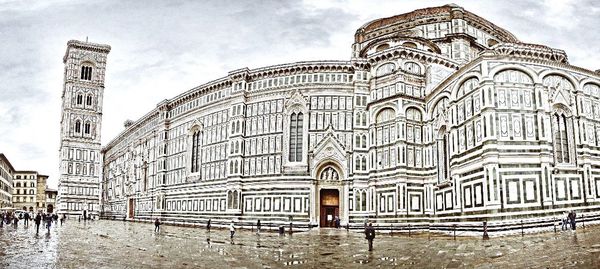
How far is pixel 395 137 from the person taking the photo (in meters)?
37.4

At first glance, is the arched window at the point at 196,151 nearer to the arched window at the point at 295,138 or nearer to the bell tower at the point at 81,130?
the arched window at the point at 295,138

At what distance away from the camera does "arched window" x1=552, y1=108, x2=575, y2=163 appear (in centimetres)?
2864

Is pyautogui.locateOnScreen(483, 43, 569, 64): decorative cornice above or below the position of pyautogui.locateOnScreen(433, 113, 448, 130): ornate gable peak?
above

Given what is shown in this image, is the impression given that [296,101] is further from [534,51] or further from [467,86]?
[534,51]

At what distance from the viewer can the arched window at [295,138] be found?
42.3m

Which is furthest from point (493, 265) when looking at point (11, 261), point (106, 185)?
point (106, 185)

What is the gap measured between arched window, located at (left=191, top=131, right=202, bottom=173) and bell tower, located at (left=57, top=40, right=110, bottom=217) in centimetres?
4124

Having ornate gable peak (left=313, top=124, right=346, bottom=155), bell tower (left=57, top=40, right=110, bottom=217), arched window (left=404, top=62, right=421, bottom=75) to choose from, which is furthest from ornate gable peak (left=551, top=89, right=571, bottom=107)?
bell tower (left=57, top=40, right=110, bottom=217)

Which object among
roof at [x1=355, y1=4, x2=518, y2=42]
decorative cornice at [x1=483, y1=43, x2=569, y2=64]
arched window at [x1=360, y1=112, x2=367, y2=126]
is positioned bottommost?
arched window at [x1=360, y1=112, x2=367, y2=126]

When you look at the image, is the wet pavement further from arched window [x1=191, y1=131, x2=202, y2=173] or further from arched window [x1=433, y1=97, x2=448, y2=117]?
arched window [x1=191, y1=131, x2=202, y2=173]

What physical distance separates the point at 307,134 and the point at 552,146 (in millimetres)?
19638

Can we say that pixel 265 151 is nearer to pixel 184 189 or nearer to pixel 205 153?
pixel 205 153

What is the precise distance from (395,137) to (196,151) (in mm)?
23379

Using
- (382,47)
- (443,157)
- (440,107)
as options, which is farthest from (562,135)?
(382,47)
